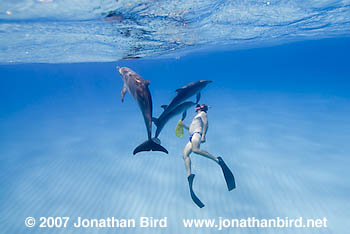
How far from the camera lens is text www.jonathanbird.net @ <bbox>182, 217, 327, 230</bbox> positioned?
239 inches

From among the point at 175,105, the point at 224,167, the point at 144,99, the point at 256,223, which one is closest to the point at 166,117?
the point at 175,105

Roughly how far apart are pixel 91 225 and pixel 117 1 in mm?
7757

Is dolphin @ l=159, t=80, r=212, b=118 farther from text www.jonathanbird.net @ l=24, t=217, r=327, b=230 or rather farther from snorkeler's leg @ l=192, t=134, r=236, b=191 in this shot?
text www.jonathanbird.net @ l=24, t=217, r=327, b=230

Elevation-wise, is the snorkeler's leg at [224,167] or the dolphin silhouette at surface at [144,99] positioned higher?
the dolphin silhouette at surface at [144,99]

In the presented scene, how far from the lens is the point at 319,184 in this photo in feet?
24.9

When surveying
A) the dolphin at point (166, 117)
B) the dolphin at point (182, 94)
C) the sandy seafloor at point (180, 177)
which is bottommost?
the sandy seafloor at point (180, 177)

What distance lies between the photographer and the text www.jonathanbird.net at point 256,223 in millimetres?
6059

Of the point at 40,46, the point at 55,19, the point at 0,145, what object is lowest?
the point at 0,145

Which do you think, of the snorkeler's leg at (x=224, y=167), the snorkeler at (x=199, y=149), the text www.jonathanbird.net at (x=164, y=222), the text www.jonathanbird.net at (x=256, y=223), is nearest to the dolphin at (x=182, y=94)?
the snorkeler at (x=199, y=149)

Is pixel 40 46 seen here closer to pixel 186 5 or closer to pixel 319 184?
pixel 186 5

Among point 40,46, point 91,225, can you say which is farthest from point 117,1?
point 40,46

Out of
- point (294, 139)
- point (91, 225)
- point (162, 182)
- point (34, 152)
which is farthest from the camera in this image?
point (34, 152)

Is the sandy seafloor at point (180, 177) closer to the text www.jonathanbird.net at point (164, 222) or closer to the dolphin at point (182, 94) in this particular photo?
the text www.jonathanbird.net at point (164, 222)

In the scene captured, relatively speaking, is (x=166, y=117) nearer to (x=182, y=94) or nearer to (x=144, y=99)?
(x=182, y=94)
